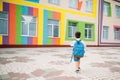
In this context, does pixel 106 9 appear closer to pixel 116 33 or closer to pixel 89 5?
pixel 89 5

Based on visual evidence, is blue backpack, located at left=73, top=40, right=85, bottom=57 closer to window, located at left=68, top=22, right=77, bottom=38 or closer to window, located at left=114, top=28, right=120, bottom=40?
window, located at left=68, top=22, right=77, bottom=38

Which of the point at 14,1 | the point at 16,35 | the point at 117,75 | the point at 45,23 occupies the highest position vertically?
the point at 14,1

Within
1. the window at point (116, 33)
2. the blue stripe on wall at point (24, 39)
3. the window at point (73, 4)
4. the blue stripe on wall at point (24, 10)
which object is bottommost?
the blue stripe on wall at point (24, 39)

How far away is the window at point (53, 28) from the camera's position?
17922mm

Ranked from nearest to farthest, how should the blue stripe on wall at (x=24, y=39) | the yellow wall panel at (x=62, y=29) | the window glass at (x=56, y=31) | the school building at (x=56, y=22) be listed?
the school building at (x=56, y=22), the blue stripe on wall at (x=24, y=39), the window glass at (x=56, y=31), the yellow wall panel at (x=62, y=29)

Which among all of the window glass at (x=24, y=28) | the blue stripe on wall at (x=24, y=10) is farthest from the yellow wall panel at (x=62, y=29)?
the blue stripe on wall at (x=24, y=10)

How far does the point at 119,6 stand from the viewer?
86.0ft

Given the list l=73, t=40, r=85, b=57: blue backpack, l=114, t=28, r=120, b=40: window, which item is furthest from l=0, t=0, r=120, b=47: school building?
l=73, t=40, r=85, b=57: blue backpack

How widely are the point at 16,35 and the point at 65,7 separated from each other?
6.08 m

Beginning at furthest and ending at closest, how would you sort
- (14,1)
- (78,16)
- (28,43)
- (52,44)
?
(78,16)
(52,44)
(28,43)
(14,1)

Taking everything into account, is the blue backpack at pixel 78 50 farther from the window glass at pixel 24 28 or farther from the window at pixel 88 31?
the window at pixel 88 31

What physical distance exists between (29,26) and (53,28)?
8.71 ft

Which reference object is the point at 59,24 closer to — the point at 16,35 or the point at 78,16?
the point at 78,16

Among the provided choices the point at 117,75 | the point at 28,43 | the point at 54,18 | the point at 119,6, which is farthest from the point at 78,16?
the point at 117,75
